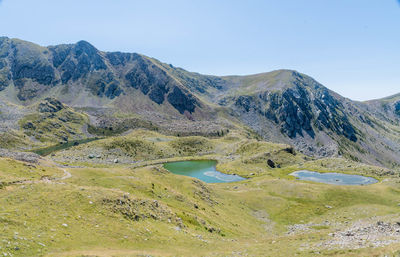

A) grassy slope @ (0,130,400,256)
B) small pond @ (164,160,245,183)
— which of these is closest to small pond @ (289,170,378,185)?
small pond @ (164,160,245,183)

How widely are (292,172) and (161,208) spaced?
5359 inches

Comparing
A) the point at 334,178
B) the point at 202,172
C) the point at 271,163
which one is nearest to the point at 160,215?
the point at 334,178

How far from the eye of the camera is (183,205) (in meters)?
56.6

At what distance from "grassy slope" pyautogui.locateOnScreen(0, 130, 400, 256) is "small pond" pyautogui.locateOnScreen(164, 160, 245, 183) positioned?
66.2m

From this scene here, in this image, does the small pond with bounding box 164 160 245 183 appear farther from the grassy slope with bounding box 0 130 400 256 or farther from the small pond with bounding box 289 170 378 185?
the grassy slope with bounding box 0 130 400 256

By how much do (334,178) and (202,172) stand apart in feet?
275

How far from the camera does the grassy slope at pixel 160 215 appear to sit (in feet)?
88.8

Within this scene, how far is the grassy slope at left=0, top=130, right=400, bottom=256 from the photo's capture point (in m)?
27.1

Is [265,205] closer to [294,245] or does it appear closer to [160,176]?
[160,176]

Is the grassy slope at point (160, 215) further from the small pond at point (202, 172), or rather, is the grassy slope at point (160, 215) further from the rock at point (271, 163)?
the rock at point (271, 163)

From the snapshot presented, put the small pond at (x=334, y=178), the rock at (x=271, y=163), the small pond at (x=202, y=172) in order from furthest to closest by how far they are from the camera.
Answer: the rock at (x=271, y=163) < the small pond at (x=202, y=172) < the small pond at (x=334, y=178)

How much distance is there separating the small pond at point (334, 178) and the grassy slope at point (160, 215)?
145 ft

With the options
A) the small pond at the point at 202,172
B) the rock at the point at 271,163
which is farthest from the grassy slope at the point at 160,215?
the rock at the point at 271,163

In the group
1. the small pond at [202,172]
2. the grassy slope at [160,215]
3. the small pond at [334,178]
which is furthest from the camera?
the small pond at [202,172]
